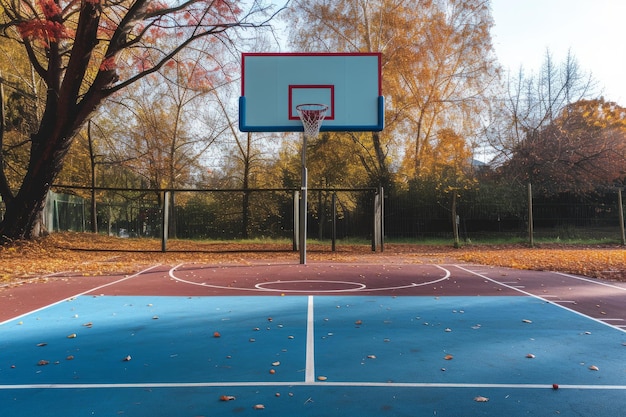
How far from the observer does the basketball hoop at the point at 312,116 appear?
1113 centimetres

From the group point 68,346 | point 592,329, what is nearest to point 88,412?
point 68,346

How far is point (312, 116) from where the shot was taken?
11242mm

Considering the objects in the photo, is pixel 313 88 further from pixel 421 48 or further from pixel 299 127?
pixel 421 48

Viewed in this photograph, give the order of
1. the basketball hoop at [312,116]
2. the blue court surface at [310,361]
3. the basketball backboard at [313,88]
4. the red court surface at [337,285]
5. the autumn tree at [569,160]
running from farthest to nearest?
the autumn tree at [569,160] < the basketball backboard at [313,88] < the basketball hoop at [312,116] < the red court surface at [337,285] < the blue court surface at [310,361]

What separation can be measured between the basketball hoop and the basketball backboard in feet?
0.40

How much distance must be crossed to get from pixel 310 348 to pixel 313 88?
331 inches

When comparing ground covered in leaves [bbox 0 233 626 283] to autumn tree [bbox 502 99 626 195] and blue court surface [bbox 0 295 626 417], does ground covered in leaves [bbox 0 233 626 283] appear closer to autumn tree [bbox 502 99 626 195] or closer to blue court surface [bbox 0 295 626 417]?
blue court surface [bbox 0 295 626 417]

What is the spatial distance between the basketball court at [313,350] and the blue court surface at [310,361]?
0.02 m

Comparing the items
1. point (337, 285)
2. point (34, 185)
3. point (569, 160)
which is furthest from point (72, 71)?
point (569, 160)

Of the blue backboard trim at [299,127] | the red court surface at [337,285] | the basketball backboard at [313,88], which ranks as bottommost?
the red court surface at [337,285]

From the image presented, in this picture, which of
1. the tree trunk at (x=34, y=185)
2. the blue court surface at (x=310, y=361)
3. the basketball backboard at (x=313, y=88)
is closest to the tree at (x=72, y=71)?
the tree trunk at (x=34, y=185)

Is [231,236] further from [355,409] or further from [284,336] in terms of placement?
[355,409]

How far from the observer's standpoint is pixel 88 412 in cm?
287

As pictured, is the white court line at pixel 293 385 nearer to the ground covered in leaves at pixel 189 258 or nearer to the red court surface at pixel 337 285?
the red court surface at pixel 337 285
